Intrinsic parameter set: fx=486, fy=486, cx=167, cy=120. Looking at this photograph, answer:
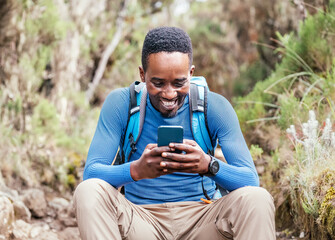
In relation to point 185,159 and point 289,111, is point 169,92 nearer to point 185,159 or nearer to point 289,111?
point 185,159

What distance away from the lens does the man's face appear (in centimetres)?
279

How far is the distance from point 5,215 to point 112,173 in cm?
161


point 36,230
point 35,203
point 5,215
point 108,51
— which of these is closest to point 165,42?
point 5,215

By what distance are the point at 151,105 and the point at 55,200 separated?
2816 mm

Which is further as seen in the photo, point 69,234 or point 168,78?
point 69,234

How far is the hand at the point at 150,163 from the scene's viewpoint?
2.50m

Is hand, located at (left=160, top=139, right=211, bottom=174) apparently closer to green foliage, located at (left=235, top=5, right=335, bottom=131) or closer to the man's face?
the man's face

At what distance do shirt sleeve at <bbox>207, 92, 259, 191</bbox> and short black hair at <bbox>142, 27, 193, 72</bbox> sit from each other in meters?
0.34

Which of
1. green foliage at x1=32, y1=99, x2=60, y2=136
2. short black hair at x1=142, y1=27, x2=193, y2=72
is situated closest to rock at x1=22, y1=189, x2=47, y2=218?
green foliage at x1=32, y1=99, x2=60, y2=136

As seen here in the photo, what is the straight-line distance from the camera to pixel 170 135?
2.51 m

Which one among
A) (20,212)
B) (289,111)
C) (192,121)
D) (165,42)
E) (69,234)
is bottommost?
(69,234)

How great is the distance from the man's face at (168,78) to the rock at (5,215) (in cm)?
179

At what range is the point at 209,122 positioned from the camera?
2.90 meters

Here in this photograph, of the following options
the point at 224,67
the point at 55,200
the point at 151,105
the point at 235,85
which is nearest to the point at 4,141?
the point at 55,200
